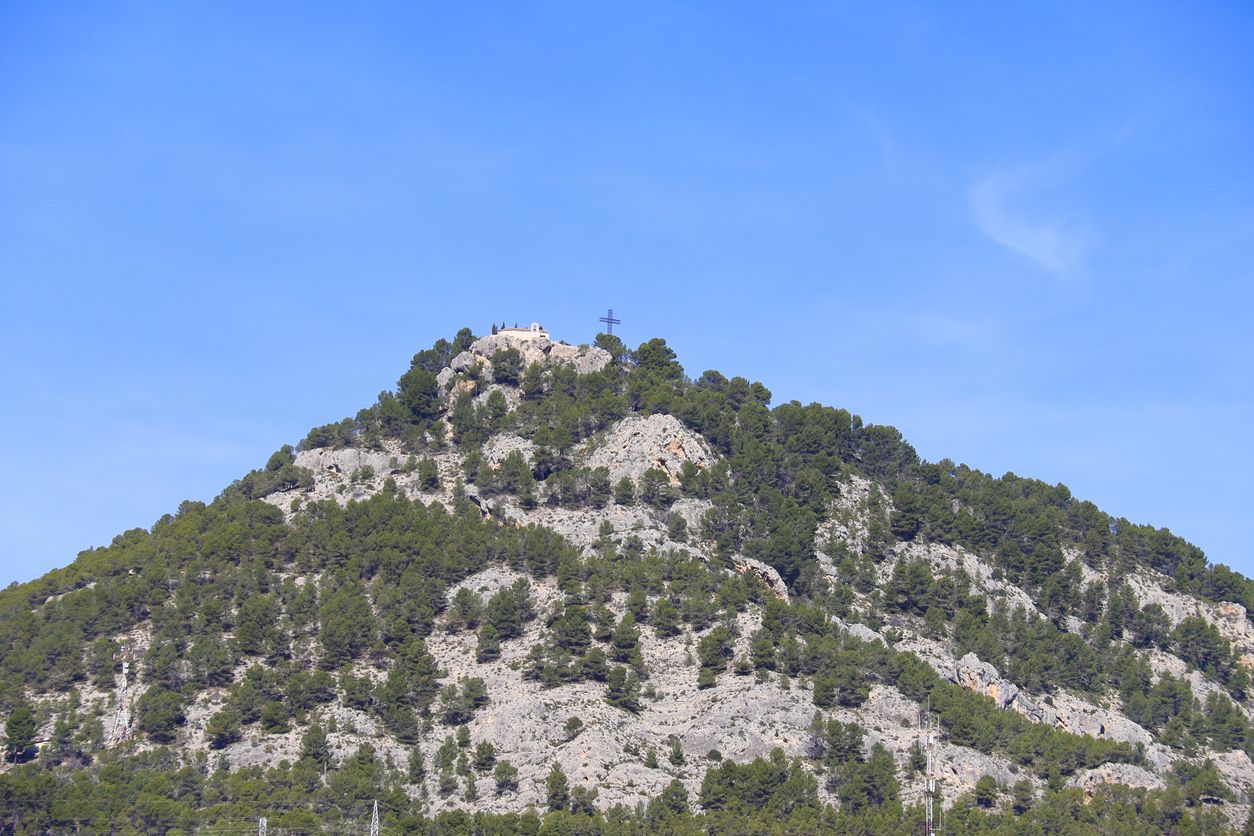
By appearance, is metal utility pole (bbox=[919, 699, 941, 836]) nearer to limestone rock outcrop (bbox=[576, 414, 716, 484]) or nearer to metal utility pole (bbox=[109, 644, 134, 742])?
limestone rock outcrop (bbox=[576, 414, 716, 484])

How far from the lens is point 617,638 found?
147625 millimetres

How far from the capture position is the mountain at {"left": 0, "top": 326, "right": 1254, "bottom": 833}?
13538cm

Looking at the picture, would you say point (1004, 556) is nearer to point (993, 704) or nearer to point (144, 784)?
point (993, 704)

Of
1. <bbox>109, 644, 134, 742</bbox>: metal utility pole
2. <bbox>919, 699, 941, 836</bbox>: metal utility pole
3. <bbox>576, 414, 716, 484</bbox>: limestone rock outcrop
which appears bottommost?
<bbox>919, 699, 941, 836</bbox>: metal utility pole

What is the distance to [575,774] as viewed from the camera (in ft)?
439

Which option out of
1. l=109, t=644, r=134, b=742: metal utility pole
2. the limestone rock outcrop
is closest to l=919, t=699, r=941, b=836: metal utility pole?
the limestone rock outcrop

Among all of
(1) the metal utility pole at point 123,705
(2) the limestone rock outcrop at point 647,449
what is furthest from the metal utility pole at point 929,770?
(1) the metal utility pole at point 123,705

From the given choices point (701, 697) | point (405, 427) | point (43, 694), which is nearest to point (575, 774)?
point (701, 697)

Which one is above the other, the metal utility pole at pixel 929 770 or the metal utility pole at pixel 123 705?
the metal utility pole at pixel 123 705

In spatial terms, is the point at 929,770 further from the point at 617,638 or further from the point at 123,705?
the point at 123,705

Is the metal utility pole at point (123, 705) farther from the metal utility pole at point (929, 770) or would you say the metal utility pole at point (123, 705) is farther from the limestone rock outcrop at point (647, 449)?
the metal utility pole at point (929, 770)

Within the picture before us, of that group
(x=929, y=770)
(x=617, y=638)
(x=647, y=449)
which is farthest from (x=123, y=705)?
(x=929, y=770)

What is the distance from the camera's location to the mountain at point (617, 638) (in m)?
135

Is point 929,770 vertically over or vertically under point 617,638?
under
